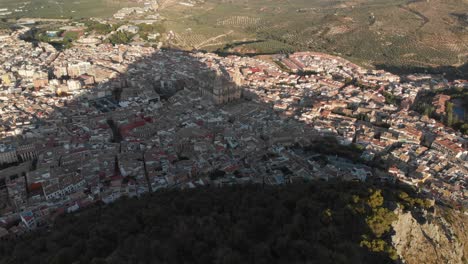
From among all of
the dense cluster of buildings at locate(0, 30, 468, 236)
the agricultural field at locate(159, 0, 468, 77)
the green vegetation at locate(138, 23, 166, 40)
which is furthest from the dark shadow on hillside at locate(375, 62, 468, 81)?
the green vegetation at locate(138, 23, 166, 40)

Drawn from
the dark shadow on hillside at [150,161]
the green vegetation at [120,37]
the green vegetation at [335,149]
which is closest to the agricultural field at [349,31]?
the green vegetation at [120,37]

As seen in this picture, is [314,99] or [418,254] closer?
[418,254]

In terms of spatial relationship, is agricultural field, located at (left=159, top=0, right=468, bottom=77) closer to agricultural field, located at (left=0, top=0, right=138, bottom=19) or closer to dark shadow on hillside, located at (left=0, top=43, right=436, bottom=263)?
agricultural field, located at (left=0, top=0, right=138, bottom=19)

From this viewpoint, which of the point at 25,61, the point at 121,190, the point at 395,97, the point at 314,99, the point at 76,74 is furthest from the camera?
the point at 25,61

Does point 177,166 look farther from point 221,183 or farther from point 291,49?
point 291,49

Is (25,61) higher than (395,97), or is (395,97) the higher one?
(25,61)

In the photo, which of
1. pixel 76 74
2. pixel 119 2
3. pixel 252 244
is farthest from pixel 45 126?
pixel 119 2
